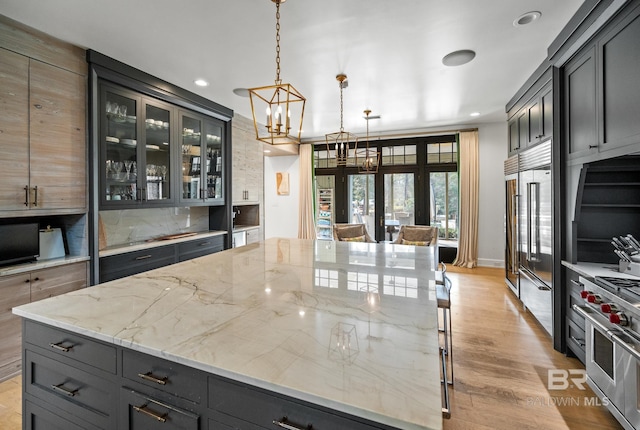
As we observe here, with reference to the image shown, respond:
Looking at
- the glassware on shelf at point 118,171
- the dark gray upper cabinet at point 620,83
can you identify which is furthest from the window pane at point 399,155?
the glassware on shelf at point 118,171

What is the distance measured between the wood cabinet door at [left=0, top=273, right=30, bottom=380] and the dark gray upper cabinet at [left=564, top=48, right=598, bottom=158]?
432 cm

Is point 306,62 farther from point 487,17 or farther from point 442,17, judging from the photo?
point 487,17

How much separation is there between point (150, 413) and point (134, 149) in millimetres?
2893

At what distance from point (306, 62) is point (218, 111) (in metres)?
1.80

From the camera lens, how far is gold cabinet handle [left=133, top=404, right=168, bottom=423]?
1008 millimetres

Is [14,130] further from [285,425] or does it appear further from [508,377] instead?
[508,377]

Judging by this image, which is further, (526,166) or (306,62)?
(526,166)

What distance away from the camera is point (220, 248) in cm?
454

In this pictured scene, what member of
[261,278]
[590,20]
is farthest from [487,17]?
[261,278]

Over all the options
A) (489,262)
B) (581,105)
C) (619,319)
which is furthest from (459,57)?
(489,262)

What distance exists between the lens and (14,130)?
7.52 ft

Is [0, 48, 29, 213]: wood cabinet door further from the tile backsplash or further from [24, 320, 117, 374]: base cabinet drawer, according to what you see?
[24, 320, 117, 374]: base cabinet drawer

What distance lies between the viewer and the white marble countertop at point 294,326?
79 centimetres

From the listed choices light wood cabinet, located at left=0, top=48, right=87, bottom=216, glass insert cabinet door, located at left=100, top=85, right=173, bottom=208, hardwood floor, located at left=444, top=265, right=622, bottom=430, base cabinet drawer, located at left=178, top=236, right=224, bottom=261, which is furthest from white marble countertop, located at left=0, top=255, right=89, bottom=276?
hardwood floor, located at left=444, top=265, right=622, bottom=430
